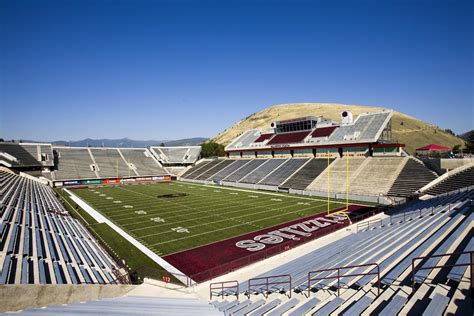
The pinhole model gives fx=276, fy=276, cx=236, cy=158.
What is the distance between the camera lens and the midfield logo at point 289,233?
18234 millimetres

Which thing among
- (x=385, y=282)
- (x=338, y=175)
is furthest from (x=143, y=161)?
(x=385, y=282)

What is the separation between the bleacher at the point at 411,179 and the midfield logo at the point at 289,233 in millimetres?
10231

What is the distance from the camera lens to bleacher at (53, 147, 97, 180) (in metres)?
53.4

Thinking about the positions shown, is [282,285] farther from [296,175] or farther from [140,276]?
[296,175]

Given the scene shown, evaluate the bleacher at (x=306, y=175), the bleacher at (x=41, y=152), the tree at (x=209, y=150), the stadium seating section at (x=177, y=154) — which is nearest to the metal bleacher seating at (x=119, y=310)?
the bleacher at (x=306, y=175)

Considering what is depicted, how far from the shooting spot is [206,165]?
6456 centimetres

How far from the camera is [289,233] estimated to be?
20203 millimetres

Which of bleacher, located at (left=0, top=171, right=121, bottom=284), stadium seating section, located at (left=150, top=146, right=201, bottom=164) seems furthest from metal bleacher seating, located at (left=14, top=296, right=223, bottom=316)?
stadium seating section, located at (left=150, top=146, right=201, bottom=164)

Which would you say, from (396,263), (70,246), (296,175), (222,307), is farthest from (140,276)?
(296,175)

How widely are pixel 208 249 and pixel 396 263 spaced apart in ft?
37.9

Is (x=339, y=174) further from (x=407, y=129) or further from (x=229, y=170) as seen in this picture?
(x=407, y=129)

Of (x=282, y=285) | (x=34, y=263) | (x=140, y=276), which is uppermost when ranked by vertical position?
(x=34, y=263)

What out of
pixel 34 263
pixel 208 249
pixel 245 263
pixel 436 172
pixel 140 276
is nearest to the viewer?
pixel 34 263

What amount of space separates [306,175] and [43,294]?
3786 cm
